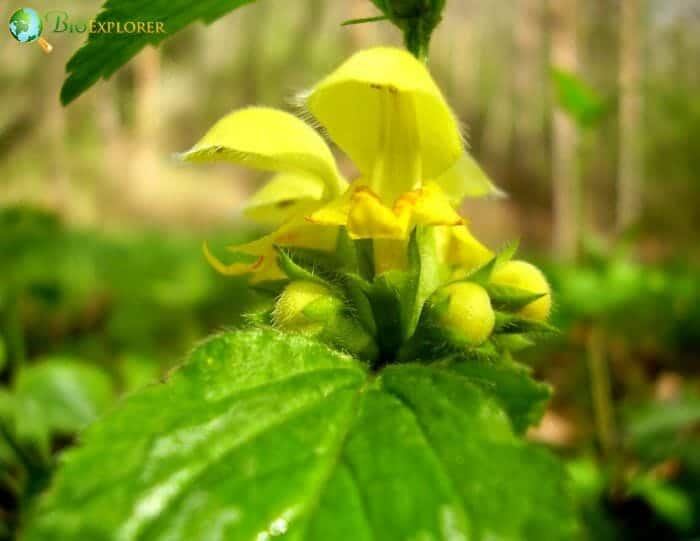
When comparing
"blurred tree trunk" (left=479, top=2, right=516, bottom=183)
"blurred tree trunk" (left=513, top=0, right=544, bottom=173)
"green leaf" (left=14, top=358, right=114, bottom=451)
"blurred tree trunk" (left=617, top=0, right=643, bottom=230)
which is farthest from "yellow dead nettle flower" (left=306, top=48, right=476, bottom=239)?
"blurred tree trunk" (left=479, top=2, right=516, bottom=183)

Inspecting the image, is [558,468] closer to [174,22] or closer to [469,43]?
[174,22]

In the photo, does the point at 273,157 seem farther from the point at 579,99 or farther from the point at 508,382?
the point at 579,99

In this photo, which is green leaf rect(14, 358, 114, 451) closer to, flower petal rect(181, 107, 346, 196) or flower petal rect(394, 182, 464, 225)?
flower petal rect(181, 107, 346, 196)

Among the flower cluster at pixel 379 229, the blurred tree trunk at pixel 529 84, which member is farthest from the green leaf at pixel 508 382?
the blurred tree trunk at pixel 529 84

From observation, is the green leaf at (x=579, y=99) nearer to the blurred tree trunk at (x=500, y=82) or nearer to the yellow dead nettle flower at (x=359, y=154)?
the yellow dead nettle flower at (x=359, y=154)

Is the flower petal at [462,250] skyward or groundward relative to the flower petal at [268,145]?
groundward

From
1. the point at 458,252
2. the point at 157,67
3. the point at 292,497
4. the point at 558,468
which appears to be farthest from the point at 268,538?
the point at 157,67

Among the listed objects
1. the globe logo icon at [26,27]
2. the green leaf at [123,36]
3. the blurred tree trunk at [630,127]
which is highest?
the globe logo icon at [26,27]
